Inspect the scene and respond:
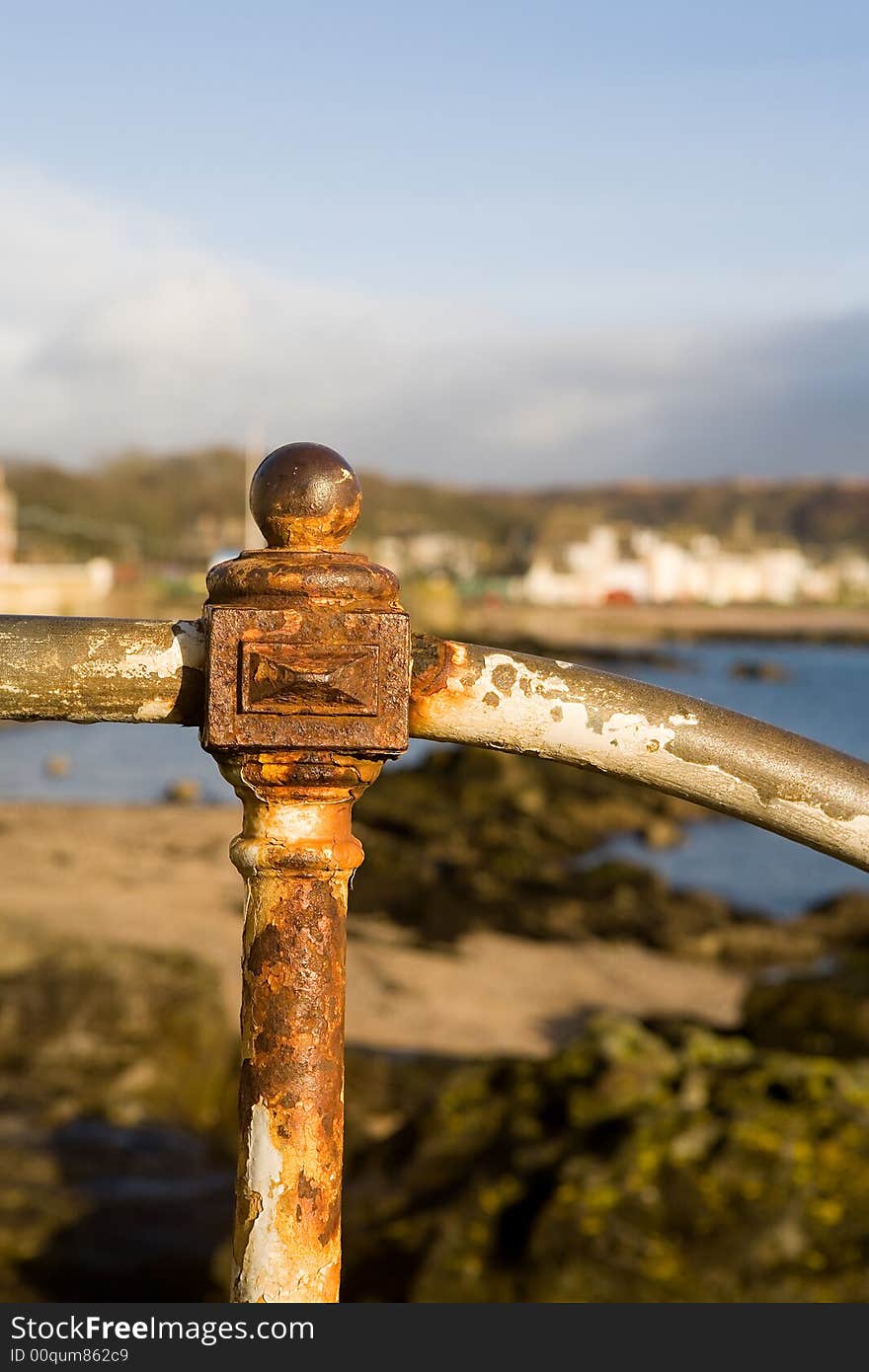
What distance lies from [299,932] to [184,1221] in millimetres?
5744

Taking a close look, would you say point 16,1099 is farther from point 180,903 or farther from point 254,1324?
point 180,903

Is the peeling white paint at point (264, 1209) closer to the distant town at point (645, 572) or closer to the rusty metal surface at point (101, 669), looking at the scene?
the rusty metal surface at point (101, 669)

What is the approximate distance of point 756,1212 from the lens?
14.9 ft

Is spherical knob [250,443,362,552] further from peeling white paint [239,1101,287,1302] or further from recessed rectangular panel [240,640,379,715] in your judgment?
peeling white paint [239,1101,287,1302]

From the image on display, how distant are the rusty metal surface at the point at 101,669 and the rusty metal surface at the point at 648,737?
26 centimetres

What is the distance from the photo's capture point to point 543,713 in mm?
1538

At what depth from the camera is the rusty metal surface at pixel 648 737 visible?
1.50 metres

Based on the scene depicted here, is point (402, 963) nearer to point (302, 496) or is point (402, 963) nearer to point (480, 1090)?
point (480, 1090)

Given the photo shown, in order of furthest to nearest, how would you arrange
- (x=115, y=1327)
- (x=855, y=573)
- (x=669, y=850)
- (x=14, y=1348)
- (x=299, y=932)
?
(x=855, y=573) → (x=669, y=850) → (x=14, y=1348) → (x=115, y=1327) → (x=299, y=932)

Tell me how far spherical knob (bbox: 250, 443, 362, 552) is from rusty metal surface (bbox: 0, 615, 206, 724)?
6.1 inches

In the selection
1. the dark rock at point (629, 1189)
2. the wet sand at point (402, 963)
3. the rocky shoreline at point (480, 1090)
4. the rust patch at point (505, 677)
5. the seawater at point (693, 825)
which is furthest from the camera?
the seawater at point (693, 825)

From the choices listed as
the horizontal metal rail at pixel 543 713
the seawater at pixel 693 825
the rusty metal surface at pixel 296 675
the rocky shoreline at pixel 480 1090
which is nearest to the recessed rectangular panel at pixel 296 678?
the rusty metal surface at pixel 296 675

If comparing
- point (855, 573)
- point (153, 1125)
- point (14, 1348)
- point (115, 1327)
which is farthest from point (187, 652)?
point (855, 573)

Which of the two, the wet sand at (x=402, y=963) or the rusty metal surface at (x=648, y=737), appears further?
the wet sand at (x=402, y=963)
